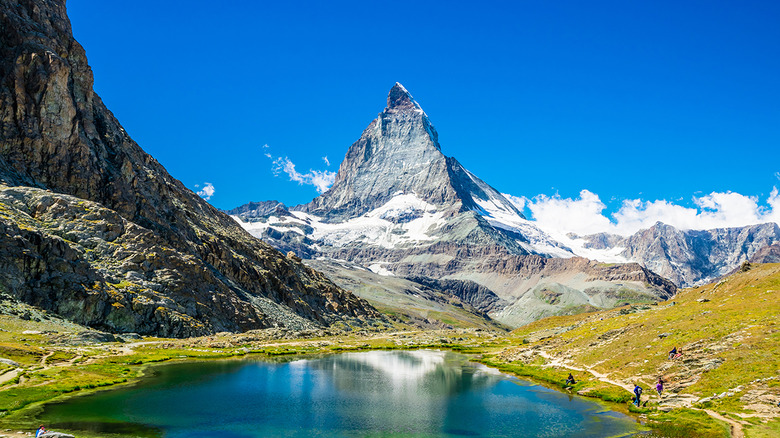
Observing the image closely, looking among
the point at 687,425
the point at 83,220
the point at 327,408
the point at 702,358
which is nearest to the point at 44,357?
the point at 327,408

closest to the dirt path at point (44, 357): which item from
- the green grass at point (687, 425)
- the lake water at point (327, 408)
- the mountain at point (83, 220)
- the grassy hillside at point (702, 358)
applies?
the lake water at point (327, 408)

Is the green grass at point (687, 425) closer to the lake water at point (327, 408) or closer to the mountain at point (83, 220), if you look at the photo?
the lake water at point (327, 408)

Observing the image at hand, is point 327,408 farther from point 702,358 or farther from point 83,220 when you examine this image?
point 83,220

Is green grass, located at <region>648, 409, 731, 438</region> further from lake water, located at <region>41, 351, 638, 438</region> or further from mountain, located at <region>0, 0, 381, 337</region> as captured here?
mountain, located at <region>0, 0, 381, 337</region>

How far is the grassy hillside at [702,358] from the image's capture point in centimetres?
5347

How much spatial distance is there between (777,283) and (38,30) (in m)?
216

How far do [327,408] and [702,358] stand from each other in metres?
44.4

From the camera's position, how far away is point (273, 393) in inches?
2963

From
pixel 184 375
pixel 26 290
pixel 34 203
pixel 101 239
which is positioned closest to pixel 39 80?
pixel 34 203

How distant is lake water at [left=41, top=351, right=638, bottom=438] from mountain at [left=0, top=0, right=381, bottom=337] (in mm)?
42325

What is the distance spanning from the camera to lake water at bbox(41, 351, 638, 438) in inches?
2117

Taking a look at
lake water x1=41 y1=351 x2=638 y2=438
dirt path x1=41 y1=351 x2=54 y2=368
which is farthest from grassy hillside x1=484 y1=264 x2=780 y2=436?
dirt path x1=41 y1=351 x2=54 y2=368

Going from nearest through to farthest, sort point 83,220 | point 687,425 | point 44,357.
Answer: point 687,425 < point 44,357 < point 83,220

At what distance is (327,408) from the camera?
6575 cm
